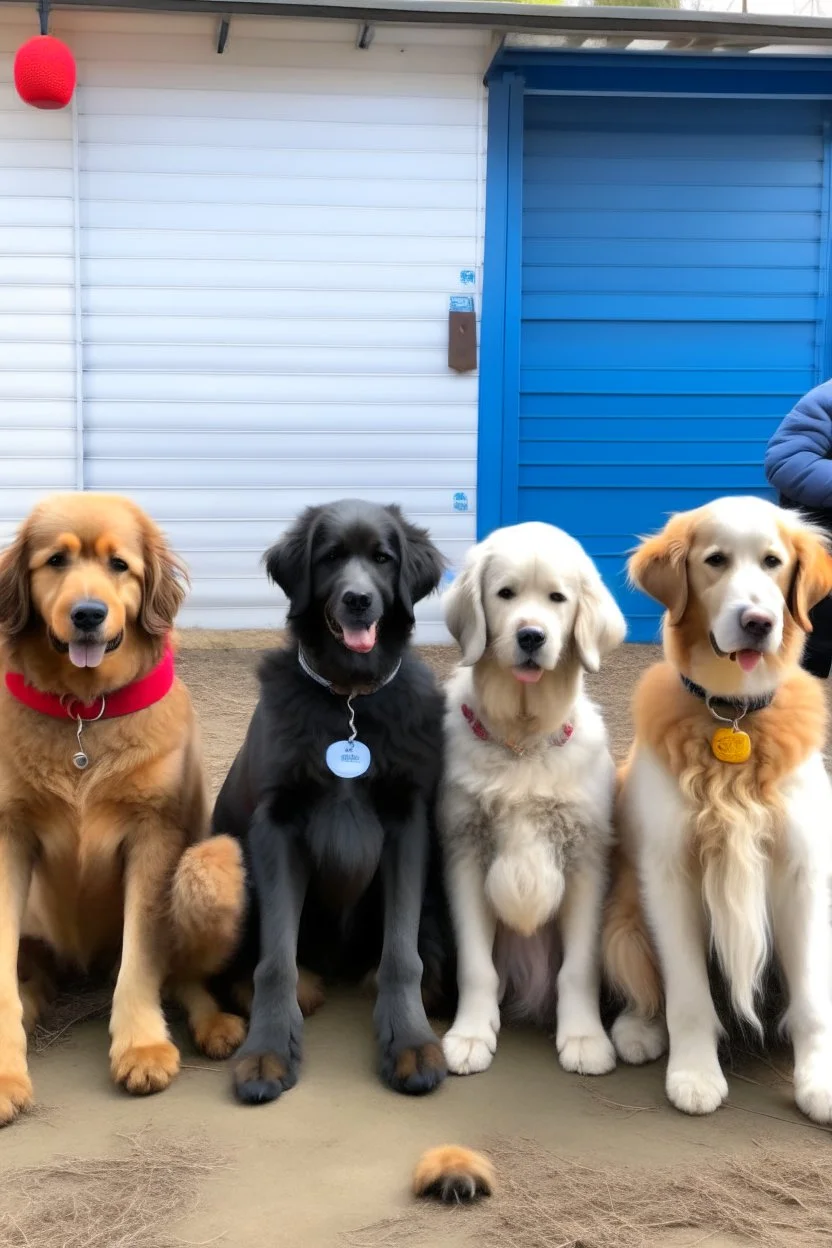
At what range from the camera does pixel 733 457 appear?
847cm

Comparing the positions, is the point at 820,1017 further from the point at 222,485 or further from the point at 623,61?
the point at 623,61

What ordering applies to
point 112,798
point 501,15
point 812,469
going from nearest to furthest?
point 112,798, point 812,469, point 501,15

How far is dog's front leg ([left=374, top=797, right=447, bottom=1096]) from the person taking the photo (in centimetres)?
272

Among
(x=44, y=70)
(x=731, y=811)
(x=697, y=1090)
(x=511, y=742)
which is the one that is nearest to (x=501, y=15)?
(x=44, y=70)

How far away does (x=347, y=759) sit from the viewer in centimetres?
296

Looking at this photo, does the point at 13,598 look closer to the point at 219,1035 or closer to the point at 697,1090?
the point at 219,1035

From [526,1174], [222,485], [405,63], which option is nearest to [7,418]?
[222,485]

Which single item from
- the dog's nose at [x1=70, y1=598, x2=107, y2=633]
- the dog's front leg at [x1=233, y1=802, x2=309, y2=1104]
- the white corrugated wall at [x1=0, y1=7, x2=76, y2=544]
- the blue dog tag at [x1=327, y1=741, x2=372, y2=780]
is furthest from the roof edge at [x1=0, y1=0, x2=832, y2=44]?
the dog's front leg at [x1=233, y1=802, x2=309, y2=1104]

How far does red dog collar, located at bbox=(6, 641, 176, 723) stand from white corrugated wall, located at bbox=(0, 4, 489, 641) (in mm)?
5020

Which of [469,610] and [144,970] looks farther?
[469,610]

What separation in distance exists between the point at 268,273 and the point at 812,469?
188 inches

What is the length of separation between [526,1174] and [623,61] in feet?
24.7

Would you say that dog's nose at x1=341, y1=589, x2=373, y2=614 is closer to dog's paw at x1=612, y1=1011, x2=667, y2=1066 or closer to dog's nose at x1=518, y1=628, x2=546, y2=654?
dog's nose at x1=518, y1=628, x2=546, y2=654

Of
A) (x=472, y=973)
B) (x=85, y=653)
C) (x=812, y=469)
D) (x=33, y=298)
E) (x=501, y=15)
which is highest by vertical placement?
(x=501, y=15)
